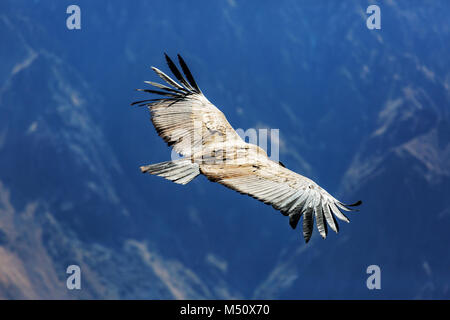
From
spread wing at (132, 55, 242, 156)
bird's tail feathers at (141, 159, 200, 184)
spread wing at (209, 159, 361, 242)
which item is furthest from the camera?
spread wing at (132, 55, 242, 156)

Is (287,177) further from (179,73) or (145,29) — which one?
(145,29)

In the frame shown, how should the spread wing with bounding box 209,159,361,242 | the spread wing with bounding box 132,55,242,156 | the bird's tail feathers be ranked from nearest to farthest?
1. the spread wing with bounding box 209,159,361,242
2. the bird's tail feathers
3. the spread wing with bounding box 132,55,242,156

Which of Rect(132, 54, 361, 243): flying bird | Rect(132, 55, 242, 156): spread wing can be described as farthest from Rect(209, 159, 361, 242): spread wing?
Rect(132, 55, 242, 156): spread wing

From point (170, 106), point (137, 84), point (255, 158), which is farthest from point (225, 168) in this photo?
point (137, 84)

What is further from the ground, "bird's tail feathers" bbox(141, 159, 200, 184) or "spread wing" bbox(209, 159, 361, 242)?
"bird's tail feathers" bbox(141, 159, 200, 184)

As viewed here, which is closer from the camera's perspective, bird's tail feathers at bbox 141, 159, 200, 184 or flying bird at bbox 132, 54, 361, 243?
flying bird at bbox 132, 54, 361, 243

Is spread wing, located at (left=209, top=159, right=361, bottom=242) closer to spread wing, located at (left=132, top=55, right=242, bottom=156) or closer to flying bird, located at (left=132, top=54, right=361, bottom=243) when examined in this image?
flying bird, located at (left=132, top=54, right=361, bottom=243)
